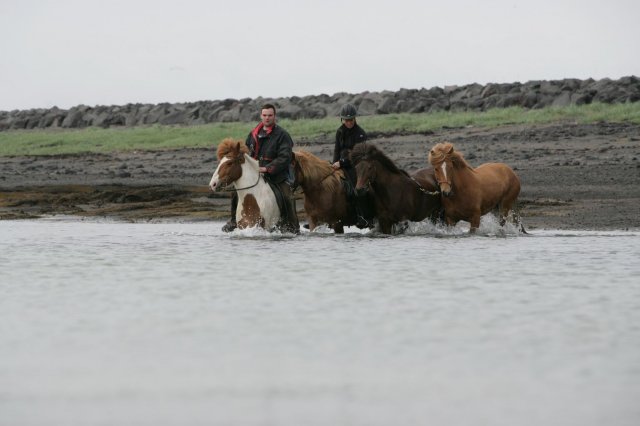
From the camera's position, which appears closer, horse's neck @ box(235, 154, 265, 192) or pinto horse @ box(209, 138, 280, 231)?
pinto horse @ box(209, 138, 280, 231)

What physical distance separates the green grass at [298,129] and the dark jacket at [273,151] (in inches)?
561

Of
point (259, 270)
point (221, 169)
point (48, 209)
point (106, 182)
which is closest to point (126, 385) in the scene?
point (259, 270)

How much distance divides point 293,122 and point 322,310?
26.8 m

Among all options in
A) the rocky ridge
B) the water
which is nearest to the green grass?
the rocky ridge

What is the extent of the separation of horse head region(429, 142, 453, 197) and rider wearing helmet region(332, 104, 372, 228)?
2.96 feet

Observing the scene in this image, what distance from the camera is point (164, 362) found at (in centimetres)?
639

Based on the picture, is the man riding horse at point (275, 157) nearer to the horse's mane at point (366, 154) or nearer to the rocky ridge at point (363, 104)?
the horse's mane at point (366, 154)

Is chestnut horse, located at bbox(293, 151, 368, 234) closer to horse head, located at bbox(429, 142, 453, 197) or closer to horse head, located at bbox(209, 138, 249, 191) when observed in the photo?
horse head, located at bbox(209, 138, 249, 191)

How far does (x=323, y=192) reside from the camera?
14242 millimetres

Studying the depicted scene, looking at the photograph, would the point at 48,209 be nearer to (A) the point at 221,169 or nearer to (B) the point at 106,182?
(B) the point at 106,182

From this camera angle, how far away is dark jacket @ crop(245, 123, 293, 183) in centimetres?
1401

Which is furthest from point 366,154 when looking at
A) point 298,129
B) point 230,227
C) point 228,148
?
point 298,129

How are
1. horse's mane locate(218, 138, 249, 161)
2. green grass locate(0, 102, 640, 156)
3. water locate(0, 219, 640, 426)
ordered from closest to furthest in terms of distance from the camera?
1. water locate(0, 219, 640, 426)
2. horse's mane locate(218, 138, 249, 161)
3. green grass locate(0, 102, 640, 156)

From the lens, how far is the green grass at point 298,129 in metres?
28.5
